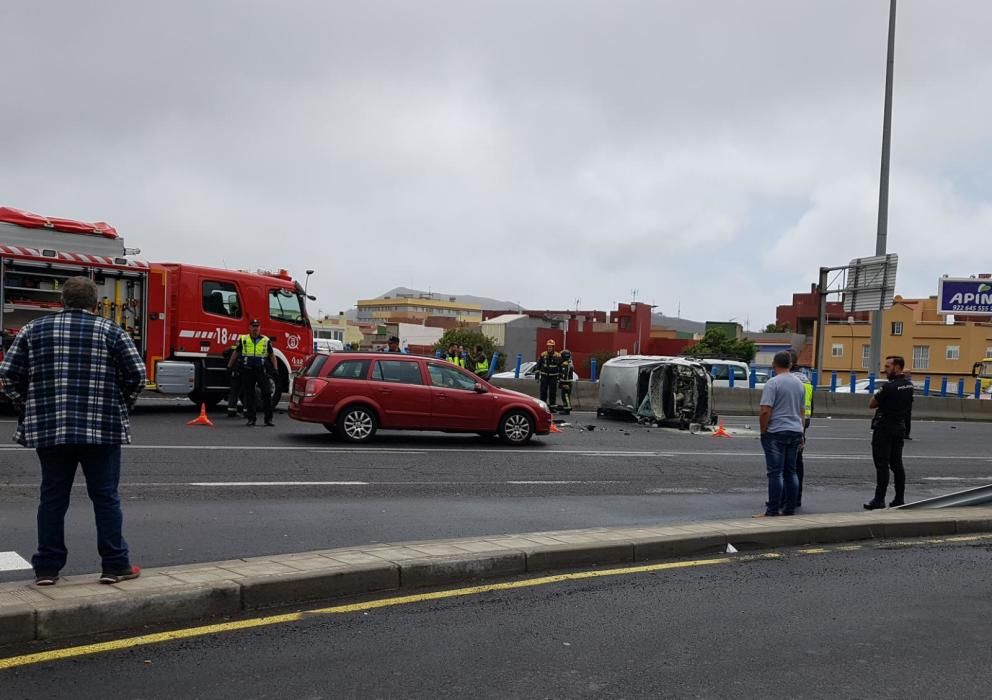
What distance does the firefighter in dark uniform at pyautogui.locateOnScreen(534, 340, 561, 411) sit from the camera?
23.2 metres

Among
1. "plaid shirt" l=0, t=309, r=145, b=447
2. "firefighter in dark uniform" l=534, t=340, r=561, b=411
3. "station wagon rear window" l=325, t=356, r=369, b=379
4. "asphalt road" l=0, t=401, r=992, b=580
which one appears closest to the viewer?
"plaid shirt" l=0, t=309, r=145, b=447

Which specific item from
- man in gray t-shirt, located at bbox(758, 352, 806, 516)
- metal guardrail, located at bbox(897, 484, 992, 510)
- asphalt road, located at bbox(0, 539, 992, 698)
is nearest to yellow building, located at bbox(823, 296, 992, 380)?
metal guardrail, located at bbox(897, 484, 992, 510)

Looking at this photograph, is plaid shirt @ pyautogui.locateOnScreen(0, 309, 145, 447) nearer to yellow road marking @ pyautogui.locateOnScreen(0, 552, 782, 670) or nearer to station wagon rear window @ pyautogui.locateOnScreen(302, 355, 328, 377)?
yellow road marking @ pyautogui.locateOnScreen(0, 552, 782, 670)

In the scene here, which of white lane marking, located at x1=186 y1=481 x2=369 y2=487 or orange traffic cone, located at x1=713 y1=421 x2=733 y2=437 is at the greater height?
orange traffic cone, located at x1=713 y1=421 x2=733 y2=437

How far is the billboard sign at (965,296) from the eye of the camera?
26.6m

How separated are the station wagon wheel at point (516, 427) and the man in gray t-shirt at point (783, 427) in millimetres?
6983

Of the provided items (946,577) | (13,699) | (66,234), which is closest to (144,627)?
(13,699)

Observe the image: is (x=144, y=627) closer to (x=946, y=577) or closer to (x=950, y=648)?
(x=950, y=648)

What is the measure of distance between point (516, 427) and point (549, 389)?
678cm

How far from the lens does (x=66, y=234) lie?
17484mm

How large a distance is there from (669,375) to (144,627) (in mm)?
17670

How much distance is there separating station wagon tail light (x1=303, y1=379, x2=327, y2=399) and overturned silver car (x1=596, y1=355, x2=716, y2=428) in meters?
8.77

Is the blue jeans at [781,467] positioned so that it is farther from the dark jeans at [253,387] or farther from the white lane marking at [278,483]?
the dark jeans at [253,387]

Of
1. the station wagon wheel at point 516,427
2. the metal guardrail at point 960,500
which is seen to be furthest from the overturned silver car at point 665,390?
the metal guardrail at point 960,500
